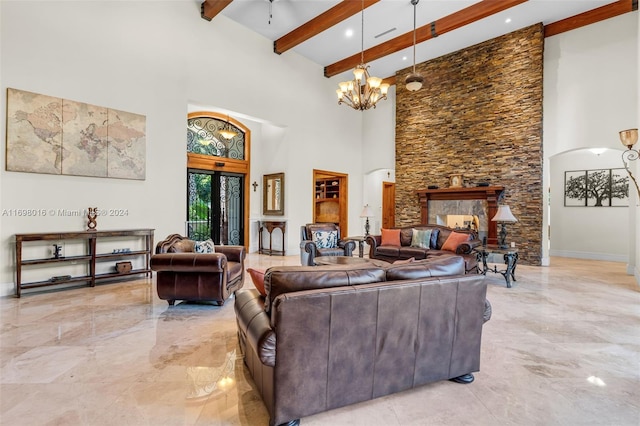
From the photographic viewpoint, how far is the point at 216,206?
26.9ft

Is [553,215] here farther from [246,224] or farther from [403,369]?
[403,369]

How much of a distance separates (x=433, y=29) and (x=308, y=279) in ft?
22.7

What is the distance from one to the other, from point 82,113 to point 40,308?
9.13 ft

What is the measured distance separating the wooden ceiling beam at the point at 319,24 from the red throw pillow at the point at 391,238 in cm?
418

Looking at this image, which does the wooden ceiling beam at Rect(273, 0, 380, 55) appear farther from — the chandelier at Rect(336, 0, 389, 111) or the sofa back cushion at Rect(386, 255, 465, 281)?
the sofa back cushion at Rect(386, 255, 465, 281)

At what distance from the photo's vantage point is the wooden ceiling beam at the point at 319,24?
5.81 meters

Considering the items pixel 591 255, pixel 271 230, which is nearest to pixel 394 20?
pixel 271 230

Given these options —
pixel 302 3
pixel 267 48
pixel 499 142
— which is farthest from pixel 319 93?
pixel 499 142

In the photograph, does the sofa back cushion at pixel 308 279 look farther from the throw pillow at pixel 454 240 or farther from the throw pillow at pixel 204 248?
the throw pillow at pixel 454 240

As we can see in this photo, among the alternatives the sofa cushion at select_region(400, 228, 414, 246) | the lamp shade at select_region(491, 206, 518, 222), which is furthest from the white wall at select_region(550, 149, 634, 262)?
the sofa cushion at select_region(400, 228, 414, 246)

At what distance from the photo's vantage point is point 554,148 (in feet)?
21.9

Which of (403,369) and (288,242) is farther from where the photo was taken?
(288,242)

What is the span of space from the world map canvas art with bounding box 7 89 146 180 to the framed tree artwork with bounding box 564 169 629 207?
9.75 m

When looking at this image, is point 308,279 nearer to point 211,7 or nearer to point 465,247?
point 465,247
